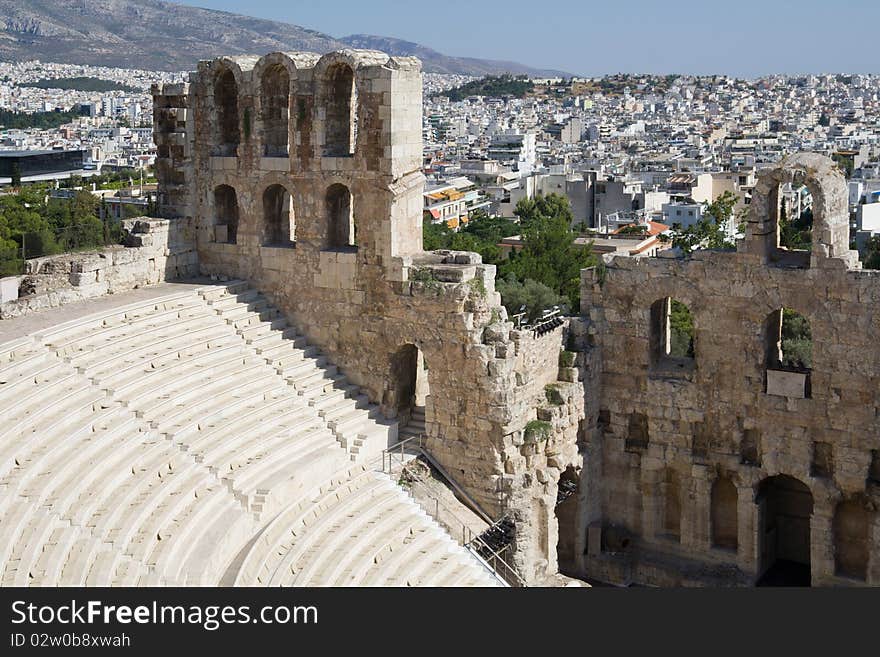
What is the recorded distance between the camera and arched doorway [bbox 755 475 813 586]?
23.7 m

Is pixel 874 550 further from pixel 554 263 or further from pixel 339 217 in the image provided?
pixel 554 263

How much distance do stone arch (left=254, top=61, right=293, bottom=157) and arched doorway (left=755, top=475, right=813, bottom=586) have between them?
450 inches

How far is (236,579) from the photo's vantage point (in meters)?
16.0

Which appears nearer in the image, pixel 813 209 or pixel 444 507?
pixel 444 507

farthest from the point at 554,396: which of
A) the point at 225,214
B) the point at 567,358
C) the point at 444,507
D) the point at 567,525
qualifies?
the point at 225,214

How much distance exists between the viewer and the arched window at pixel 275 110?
23.7 metres

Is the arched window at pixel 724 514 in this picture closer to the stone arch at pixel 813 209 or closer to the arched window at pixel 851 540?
the arched window at pixel 851 540

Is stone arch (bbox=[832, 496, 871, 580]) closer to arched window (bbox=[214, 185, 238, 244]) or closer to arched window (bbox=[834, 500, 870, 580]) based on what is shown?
arched window (bbox=[834, 500, 870, 580])

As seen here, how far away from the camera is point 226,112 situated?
973 inches

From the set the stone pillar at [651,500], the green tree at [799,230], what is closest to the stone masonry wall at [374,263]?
the stone pillar at [651,500]

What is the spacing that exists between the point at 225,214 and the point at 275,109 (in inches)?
101

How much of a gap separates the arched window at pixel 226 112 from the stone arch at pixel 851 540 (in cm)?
1363

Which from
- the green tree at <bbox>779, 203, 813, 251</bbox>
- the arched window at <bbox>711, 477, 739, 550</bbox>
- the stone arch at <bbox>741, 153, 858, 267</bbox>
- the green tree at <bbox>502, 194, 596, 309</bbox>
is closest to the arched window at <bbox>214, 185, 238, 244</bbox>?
the stone arch at <bbox>741, 153, 858, 267</bbox>

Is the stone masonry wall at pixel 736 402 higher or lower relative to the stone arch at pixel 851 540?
higher
